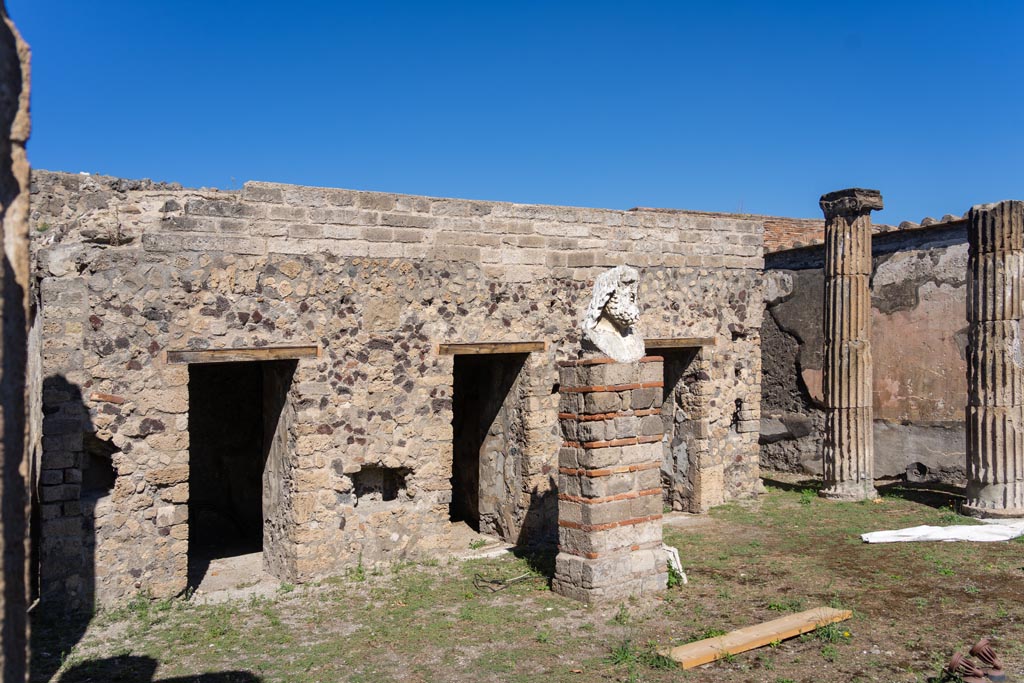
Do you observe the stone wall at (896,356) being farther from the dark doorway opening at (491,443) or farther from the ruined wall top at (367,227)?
the dark doorway opening at (491,443)

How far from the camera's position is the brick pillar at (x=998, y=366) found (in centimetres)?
944

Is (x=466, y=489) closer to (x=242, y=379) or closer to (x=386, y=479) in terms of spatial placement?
(x=386, y=479)

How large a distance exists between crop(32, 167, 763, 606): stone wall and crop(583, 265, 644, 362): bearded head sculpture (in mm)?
1647

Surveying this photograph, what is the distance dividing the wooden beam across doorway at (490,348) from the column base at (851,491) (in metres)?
4.50

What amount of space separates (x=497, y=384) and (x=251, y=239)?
3199mm

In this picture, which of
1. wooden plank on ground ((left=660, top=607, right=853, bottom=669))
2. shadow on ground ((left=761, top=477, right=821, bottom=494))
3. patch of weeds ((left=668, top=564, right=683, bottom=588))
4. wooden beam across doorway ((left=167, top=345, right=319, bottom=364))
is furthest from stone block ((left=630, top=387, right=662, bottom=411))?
shadow on ground ((left=761, top=477, right=821, bottom=494))

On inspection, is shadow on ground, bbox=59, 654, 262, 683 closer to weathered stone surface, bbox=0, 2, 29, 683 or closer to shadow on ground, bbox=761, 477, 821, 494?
weathered stone surface, bbox=0, 2, 29, 683

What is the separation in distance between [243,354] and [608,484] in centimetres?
324

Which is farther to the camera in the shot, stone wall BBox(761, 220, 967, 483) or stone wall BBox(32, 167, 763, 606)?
stone wall BBox(761, 220, 967, 483)

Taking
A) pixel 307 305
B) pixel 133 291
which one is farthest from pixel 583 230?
pixel 133 291

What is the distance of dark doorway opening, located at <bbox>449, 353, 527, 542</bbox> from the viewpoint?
895 centimetres

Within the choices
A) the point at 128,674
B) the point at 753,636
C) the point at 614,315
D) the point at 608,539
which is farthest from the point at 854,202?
the point at 128,674

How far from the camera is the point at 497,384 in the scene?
9203 mm

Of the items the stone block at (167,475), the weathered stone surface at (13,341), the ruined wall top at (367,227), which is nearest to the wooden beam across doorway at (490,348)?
the ruined wall top at (367,227)
